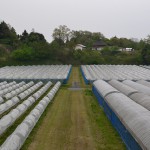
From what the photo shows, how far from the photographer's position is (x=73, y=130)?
803 inches

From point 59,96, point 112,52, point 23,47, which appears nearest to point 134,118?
point 59,96

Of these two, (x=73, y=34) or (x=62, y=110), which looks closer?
(x=62, y=110)

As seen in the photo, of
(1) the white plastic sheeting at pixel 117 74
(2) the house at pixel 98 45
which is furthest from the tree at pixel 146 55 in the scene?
(2) the house at pixel 98 45

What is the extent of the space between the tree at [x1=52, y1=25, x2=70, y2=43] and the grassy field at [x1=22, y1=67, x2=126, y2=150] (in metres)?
89.8

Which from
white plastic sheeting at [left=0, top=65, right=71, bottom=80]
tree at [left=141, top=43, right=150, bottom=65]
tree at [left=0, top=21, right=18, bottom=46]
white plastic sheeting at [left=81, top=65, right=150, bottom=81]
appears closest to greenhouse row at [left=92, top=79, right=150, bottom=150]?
Result: white plastic sheeting at [left=81, top=65, right=150, bottom=81]

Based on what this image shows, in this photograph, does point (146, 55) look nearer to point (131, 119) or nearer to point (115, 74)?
point (115, 74)

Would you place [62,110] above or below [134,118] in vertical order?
below

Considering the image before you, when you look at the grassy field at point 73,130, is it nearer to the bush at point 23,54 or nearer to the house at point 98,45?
the bush at point 23,54

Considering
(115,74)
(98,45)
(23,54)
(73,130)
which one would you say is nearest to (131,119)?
(73,130)

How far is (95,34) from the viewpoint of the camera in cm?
14162

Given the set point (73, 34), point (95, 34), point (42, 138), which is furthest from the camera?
point (95, 34)

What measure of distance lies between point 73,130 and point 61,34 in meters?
100

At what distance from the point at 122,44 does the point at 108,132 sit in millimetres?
107421

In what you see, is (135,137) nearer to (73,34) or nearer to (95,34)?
(73,34)
